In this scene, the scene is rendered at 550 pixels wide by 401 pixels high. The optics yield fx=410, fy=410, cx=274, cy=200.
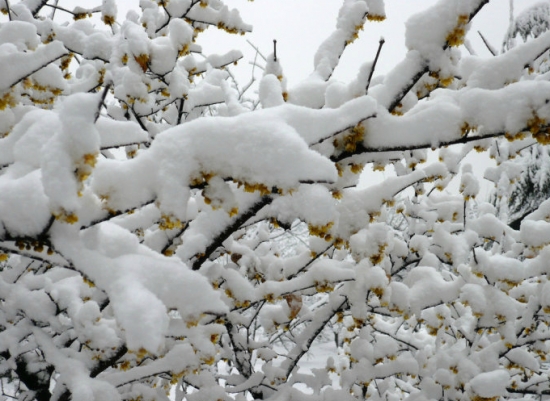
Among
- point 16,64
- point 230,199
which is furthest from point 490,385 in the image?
point 16,64

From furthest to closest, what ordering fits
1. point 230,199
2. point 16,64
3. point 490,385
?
point 490,385 → point 16,64 → point 230,199

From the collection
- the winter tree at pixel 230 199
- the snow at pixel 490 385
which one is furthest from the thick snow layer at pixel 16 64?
the snow at pixel 490 385

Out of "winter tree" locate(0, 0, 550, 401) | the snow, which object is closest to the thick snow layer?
"winter tree" locate(0, 0, 550, 401)

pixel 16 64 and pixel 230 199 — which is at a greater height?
pixel 16 64

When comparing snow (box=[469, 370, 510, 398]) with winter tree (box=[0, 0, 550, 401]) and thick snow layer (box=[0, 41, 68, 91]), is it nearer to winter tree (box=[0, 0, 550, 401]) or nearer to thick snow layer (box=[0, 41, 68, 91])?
winter tree (box=[0, 0, 550, 401])

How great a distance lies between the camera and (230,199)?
1096 mm

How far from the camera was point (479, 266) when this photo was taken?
8.16ft

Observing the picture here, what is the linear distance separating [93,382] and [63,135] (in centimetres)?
120

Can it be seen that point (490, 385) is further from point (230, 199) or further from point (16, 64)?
point (16, 64)

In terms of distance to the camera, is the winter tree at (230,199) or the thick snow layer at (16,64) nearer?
the winter tree at (230,199)

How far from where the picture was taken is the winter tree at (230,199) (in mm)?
1053

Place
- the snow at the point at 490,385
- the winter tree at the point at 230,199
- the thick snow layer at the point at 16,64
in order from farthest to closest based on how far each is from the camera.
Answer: the snow at the point at 490,385
the thick snow layer at the point at 16,64
the winter tree at the point at 230,199

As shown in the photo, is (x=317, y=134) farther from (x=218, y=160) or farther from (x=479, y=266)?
(x=479, y=266)

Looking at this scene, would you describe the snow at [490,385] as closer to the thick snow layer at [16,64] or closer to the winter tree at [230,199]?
the winter tree at [230,199]
